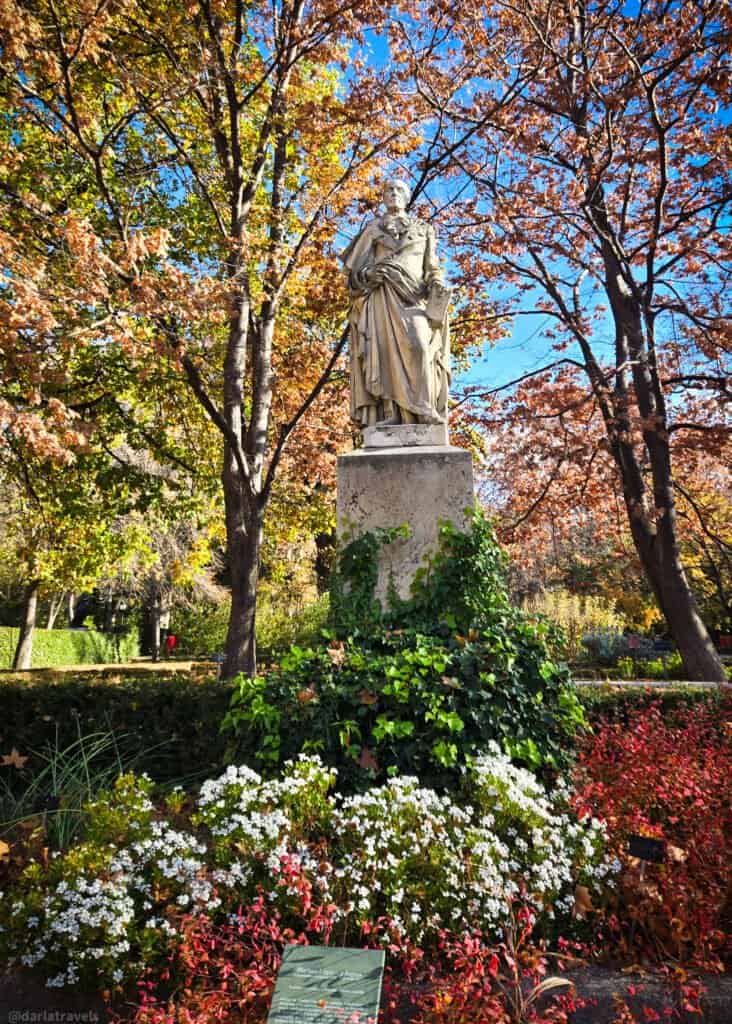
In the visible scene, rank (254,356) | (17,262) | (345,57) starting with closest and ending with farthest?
(17,262)
(345,57)
(254,356)

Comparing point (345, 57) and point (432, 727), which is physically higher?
point (345, 57)

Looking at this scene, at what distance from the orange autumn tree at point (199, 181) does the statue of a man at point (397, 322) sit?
7.86ft

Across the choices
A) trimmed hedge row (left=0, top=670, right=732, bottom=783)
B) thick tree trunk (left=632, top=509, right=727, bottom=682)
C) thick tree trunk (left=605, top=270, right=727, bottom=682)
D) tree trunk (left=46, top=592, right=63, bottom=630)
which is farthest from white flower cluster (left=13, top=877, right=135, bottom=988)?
tree trunk (left=46, top=592, right=63, bottom=630)

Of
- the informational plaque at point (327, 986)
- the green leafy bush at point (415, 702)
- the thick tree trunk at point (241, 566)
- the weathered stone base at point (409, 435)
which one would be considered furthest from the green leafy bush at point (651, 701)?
the thick tree trunk at point (241, 566)

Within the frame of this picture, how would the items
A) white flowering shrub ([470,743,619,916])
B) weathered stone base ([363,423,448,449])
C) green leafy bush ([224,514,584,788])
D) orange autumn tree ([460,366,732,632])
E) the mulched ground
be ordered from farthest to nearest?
orange autumn tree ([460,366,732,632]) < weathered stone base ([363,423,448,449]) < green leafy bush ([224,514,584,788]) < white flowering shrub ([470,743,619,916]) < the mulched ground

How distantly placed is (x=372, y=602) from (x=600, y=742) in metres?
1.82

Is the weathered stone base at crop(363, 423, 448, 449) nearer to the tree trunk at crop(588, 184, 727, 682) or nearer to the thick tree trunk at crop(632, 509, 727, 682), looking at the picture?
the tree trunk at crop(588, 184, 727, 682)

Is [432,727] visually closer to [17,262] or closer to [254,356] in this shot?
[17,262]

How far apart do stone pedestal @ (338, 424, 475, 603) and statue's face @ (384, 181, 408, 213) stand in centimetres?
235

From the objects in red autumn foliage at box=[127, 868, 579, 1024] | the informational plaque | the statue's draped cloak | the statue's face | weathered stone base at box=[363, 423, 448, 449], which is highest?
the statue's face

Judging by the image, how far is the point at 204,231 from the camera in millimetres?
10875

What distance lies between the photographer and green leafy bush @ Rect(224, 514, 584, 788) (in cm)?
380

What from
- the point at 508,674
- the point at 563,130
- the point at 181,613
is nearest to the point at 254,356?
the point at 563,130

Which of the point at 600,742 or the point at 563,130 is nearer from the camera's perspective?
the point at 600,742
